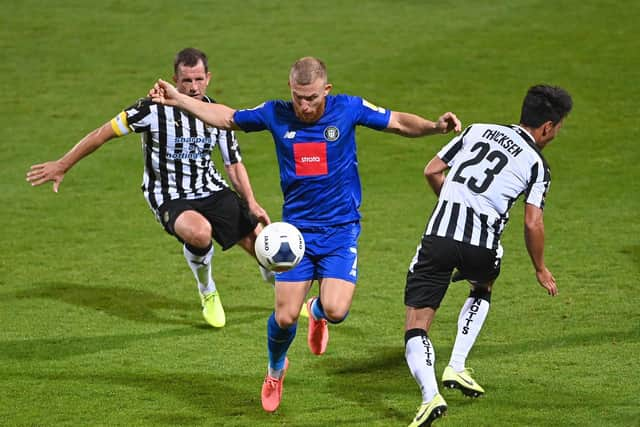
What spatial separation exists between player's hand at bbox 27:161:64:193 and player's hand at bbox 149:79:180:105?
1.15 m

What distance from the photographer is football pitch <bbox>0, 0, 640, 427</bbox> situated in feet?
21.5

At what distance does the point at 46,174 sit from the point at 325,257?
197cm

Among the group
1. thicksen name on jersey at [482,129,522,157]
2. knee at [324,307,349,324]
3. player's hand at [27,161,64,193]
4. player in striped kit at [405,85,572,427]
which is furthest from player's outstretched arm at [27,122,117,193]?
thicksen name on jersey at [482,129,522,157]

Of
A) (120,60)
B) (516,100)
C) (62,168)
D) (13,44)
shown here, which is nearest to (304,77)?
(62,168)

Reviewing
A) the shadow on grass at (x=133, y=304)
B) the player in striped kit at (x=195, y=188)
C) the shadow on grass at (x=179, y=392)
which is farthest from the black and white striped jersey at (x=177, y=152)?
the shadow on grass at (x=179, y=392)

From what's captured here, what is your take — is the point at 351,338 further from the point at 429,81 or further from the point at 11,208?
the point at 429,81

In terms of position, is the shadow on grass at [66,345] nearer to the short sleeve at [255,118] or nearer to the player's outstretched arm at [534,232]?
the short sleeve at [255,118]

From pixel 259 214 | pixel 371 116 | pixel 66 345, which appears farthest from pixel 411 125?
pixel 66 345

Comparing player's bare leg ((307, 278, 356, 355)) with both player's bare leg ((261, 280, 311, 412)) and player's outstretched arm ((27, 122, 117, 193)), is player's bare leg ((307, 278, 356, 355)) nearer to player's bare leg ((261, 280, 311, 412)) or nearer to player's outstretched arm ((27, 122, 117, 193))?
player's bare leg ((261, 280, 311, 412))

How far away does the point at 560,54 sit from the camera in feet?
51.1

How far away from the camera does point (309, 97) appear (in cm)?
602

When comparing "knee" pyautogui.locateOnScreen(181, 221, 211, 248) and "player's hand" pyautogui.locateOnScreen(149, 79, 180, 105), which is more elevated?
"player's hand" pyautogui.locateOnScreen(149, 79, 180, 105)

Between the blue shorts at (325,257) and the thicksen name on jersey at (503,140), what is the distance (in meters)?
1.01

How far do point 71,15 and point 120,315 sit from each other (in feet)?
33.8
